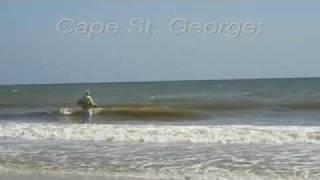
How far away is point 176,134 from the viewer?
13.9 m

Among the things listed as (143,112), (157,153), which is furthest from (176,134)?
(143,112)

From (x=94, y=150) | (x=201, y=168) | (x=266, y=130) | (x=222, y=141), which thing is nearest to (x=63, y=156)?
(x=94, y=150)

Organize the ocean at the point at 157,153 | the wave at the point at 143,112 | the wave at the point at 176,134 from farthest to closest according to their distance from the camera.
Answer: the wave at the point at 143,112, the wave at the point at 176,134, the ocean at the point at 157,153

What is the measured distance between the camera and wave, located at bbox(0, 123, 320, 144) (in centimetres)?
1279

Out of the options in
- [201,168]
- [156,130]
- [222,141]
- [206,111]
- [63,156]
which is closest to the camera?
[201,168]

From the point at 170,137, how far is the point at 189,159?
135 inches

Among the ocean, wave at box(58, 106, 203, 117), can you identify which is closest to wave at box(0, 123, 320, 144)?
the ocean

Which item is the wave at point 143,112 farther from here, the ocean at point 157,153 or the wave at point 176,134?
the wave at point 176,134

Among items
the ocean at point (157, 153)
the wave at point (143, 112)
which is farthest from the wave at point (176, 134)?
the wave at point (143, 112)

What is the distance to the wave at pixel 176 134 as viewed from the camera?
1279 cm

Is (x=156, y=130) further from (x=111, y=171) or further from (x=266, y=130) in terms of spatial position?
(x=111, y=171)

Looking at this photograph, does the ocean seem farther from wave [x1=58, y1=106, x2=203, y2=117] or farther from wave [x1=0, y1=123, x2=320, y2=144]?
wave [x1=58, y1=106, x2=203, y2=117]

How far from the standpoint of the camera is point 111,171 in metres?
9.15

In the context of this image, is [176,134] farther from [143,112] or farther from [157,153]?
[143,112]
